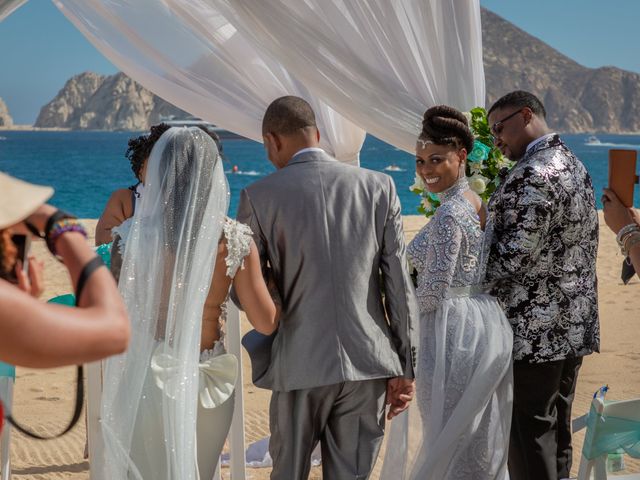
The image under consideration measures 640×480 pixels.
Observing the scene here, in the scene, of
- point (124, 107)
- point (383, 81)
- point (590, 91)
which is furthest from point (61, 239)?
point (590, 91)

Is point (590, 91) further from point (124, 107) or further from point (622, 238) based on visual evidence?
point (622, 238)

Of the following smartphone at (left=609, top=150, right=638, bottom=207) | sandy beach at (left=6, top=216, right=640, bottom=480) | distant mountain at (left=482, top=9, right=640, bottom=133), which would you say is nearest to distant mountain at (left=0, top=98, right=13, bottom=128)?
distant mountain at (left=482, top=9, right=640, bottom=133)

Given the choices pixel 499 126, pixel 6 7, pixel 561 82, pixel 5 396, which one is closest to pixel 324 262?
pixel 499 126

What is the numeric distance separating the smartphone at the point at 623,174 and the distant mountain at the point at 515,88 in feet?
334

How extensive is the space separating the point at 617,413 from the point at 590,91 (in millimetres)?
115540

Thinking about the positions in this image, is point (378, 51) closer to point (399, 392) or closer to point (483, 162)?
point (483, 162)

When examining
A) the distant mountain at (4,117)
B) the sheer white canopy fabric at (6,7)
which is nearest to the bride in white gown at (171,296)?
the sheer white canopy fabric at (6,7)

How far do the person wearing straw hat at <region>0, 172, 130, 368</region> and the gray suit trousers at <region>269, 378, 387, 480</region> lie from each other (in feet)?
6.68

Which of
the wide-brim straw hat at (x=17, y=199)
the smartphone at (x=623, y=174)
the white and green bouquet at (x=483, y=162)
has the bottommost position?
the wide-brim straw hat at (x=17, y=199)

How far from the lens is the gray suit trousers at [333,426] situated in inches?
143

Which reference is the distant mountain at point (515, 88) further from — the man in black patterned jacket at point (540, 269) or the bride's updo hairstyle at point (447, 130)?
the man in black patterned jacket at point (540, 269)

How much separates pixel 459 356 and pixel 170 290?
1.39 meters

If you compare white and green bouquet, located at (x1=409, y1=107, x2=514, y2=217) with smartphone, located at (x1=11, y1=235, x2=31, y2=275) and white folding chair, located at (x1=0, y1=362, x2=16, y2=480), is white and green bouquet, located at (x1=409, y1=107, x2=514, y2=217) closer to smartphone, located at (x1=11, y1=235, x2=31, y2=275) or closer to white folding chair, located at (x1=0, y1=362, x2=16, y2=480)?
white folding chair, located at (x1=0, y1=362, x2=16, y2=480)

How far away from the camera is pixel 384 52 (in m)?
4.94
